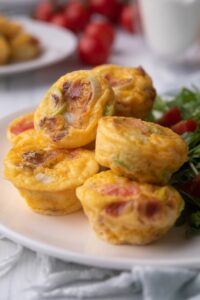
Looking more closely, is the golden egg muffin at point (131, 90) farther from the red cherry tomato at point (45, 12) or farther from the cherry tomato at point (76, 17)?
the red cherry tomato at point (45, 12)

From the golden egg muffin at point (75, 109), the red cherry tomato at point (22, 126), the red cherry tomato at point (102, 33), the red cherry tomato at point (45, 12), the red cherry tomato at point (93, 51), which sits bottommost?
the red cherry tomato at point (45, 12)

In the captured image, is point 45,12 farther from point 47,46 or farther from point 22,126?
point 22,126

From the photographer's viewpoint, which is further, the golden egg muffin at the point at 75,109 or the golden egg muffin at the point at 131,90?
the golden egg muffin at the point at 131,90

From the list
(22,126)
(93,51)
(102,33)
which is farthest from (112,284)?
(102,33)

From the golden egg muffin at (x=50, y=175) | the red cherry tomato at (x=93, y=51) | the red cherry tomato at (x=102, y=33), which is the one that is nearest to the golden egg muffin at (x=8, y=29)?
the red cherry tomato at (x=93, y=51)

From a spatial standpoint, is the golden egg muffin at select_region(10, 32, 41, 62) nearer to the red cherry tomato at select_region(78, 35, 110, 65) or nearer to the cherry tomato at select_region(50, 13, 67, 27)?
the red cherry tomato at select_region(78, 35, 110, 65)

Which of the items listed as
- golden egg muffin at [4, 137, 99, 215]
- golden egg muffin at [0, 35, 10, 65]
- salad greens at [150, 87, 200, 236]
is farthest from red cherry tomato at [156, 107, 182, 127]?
golden egg muffin at [0, 35, 10, 65]
